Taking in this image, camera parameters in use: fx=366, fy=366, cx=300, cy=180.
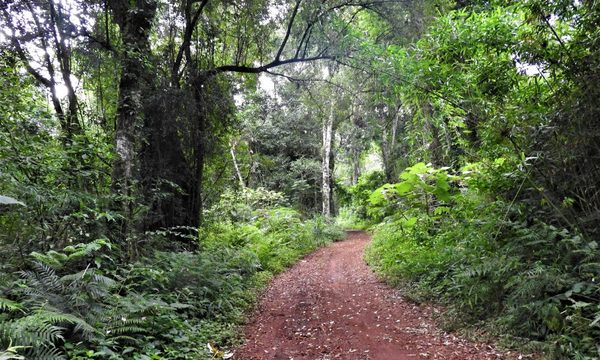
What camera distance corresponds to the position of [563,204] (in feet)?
15.5

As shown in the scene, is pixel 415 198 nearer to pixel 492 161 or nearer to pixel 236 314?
pixel 492 161

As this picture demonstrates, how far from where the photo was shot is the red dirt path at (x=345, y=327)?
15.0ft

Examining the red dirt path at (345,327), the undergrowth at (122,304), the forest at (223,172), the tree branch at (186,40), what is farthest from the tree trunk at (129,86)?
the red dirt path at (345,327)

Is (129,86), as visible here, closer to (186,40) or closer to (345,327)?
(186,40)

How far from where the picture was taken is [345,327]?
559 centimetres

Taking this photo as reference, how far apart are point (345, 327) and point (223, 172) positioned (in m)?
7.14

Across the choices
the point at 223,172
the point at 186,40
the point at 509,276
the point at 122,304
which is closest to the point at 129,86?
the point at 186,40

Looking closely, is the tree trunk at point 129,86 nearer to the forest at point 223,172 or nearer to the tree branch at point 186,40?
the forest at point 223,172

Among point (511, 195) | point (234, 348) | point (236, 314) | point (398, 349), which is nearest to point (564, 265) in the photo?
point (511, 195)

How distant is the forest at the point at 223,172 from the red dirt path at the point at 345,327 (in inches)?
12.3

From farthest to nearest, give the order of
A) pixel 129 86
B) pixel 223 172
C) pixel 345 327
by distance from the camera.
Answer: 1. pixel 223 172
2. pixel 129 86
3. pixel 345 327

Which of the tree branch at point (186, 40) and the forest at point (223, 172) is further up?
the tree branch at point (186, 40)

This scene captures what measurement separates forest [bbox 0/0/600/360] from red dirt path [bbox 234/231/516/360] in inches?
12.3

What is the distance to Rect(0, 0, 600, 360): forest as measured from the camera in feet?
13.8
